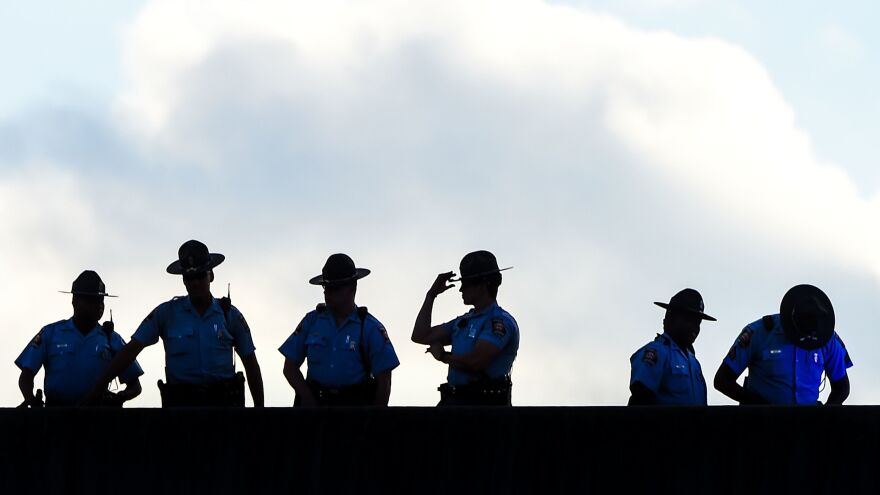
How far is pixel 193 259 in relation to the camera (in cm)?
975

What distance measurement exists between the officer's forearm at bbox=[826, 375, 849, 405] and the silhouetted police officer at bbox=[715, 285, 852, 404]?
0.14 ft

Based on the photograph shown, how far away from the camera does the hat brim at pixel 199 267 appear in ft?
31.9

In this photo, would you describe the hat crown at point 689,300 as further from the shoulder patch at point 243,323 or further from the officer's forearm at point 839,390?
the shoulder patch at point 243,323

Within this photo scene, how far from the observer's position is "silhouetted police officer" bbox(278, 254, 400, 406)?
31.5ft

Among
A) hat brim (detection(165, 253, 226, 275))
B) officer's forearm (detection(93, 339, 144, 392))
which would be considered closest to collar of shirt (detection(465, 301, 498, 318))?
hat brim (detection(165, 253, 226, 275))

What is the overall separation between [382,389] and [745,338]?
2494 millimetres

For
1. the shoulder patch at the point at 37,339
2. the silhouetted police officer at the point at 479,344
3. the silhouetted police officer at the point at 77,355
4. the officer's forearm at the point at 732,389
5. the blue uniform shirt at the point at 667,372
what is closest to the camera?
the silhouetted police officer at the point at 479,344

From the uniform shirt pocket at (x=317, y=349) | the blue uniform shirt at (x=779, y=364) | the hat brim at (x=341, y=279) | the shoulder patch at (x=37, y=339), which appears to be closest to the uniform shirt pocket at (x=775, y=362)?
the blue uniform shirt at (x=779, y=364)

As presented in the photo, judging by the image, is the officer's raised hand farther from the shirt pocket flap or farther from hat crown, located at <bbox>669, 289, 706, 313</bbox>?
the shirt pocket flap

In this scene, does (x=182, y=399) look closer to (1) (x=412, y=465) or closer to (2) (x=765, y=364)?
(1) (x=412, y=465)

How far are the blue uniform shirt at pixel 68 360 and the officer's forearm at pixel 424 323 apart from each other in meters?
2.16

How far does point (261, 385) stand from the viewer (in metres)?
9.80

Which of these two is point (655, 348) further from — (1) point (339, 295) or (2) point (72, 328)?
(2) point (72, 328)

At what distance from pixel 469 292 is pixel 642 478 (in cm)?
218
